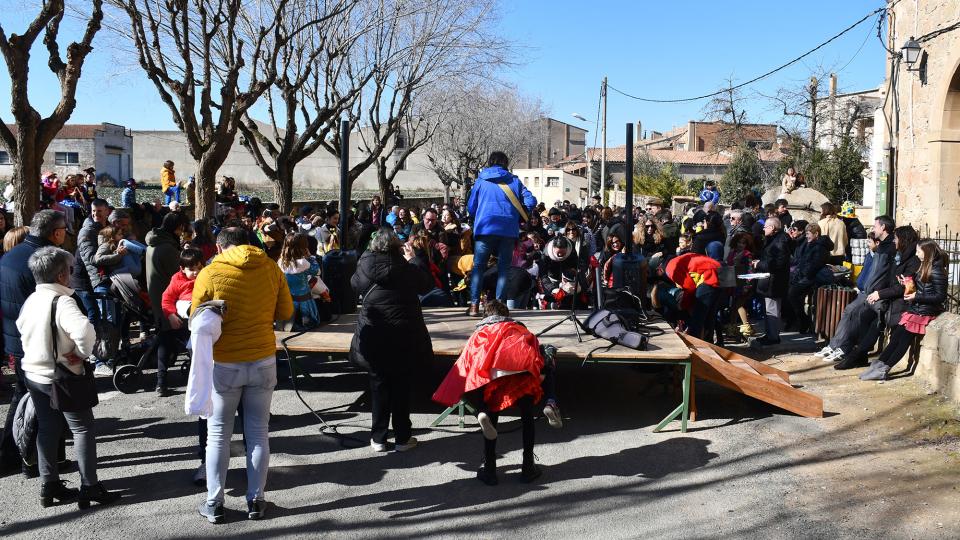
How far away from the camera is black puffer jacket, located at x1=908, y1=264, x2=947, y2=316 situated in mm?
8461

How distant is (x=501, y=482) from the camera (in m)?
6.26

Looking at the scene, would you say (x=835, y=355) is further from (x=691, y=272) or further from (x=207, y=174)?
(x=207, y=174)

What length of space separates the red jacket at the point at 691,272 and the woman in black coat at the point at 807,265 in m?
1.97

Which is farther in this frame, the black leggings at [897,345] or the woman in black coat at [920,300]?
the black leggings at [897,345]

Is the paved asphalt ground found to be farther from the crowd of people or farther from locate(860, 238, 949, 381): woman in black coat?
locate(860, 238, 949, 381): woman in black coat

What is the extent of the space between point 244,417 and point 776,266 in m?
7.73

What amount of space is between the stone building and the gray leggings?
44.0 ft

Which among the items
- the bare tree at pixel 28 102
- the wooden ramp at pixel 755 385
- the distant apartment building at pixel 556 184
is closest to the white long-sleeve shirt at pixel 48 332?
the wooden ramp at pixel 755 385

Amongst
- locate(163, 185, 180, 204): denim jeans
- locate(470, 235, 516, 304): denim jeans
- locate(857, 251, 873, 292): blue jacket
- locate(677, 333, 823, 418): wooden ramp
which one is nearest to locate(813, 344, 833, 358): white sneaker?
locate(857, 251, 873, 292): blue jacket

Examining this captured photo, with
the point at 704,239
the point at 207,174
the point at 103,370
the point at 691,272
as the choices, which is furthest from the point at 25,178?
the point at 704,239

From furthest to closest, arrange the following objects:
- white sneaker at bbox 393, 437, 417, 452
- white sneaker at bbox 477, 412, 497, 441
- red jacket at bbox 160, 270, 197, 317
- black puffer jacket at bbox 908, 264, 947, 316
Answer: black puffer jacket at bbox 908, 264, 947, 316 < red jacket at bbox 160, 270, 197, 317 < white sneaker at bbox 393, 437, 417, 452 < white sneaker at bbox 477, 412, 497, 441

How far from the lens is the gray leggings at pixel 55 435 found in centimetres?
551

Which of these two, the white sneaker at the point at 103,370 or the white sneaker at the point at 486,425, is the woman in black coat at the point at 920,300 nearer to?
the white sneaker at the point at 486,425

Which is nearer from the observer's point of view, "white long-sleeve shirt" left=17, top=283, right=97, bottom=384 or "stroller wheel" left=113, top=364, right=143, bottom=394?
"white long-sleeve shirt" left=17, top=283, right=97, bottom=384
